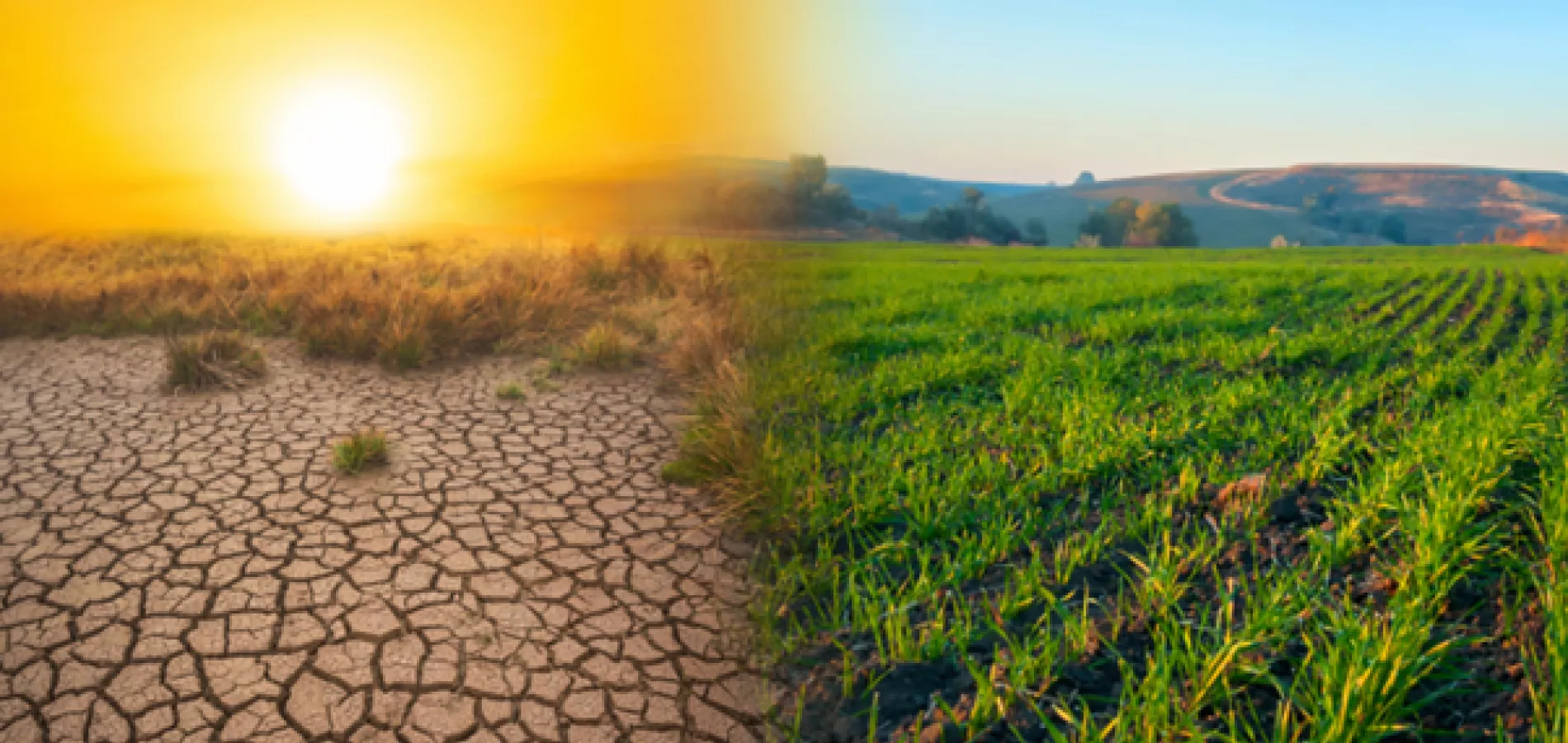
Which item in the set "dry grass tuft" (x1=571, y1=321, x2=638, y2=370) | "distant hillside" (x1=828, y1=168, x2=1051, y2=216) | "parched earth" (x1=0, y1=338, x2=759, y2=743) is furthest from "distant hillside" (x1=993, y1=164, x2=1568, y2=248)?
"parched earth" (x1=0, y1=338, x2=759, y2=743)

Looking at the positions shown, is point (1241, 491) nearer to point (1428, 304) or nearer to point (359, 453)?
point (359, 453)

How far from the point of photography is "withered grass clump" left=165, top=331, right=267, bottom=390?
728 centimetres

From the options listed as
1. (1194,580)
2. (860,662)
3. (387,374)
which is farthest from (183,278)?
(1194,580)

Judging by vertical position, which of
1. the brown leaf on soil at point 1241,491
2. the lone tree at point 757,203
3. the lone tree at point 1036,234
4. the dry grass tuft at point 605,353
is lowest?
the lone tree at point 1036,234

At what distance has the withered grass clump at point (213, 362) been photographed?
7281mm

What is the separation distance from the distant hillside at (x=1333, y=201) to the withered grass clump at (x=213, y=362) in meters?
101

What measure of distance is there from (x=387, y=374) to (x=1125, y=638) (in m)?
7.05

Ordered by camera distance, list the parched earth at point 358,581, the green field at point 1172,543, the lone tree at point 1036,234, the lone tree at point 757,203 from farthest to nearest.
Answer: the lone tree at point 1036,234 < the lone tree at point 757,203 < the parched earth at point 358,581 < the green field at point 1172,543

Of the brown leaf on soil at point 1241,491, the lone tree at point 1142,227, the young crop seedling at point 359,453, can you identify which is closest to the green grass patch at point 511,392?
the young crop seedling at point 359,453

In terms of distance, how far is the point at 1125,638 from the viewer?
2.77 m

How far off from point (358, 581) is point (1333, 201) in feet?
Answer: 479

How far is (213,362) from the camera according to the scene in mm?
7602

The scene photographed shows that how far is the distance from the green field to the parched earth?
56cm

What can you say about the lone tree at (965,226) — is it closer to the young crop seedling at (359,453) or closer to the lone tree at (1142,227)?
the lone tree at (1142,227)
